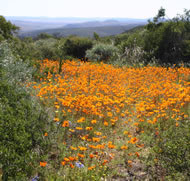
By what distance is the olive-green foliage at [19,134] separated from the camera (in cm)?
264

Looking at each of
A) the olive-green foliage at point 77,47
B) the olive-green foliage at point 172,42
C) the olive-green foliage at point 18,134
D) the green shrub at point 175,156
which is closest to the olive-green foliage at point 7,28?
the olive-green foliage at point 77,47

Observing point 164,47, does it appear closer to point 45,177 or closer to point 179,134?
point 179,134

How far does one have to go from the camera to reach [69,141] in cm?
395

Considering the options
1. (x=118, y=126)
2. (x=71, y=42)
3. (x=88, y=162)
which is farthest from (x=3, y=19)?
(x=88, y=162)

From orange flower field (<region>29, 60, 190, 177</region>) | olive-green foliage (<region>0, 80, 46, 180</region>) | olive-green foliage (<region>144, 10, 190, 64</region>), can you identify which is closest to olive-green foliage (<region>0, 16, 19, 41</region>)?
orange flower field (<region>29, 60, 190, 177</region>)

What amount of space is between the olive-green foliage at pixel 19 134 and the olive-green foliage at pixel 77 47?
47.0 ft

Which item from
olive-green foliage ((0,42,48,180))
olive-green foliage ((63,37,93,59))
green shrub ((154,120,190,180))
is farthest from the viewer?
olive-green foliage ((63,37,93,59))

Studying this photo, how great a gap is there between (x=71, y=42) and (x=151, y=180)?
628 inches

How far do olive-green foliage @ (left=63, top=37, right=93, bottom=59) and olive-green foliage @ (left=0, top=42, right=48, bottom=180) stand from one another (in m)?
14.3

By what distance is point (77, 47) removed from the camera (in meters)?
17.9

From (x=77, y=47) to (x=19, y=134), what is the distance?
15.5m

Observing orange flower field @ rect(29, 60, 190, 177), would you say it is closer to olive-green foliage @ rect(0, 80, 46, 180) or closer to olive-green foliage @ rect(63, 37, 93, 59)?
olive-green foliage @ rect(0, 80, 46, 180)

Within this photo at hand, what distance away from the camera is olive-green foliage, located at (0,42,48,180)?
8.67 feet

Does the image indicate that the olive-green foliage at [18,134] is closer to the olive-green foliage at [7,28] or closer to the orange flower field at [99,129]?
the orange flower field at [99,129]
